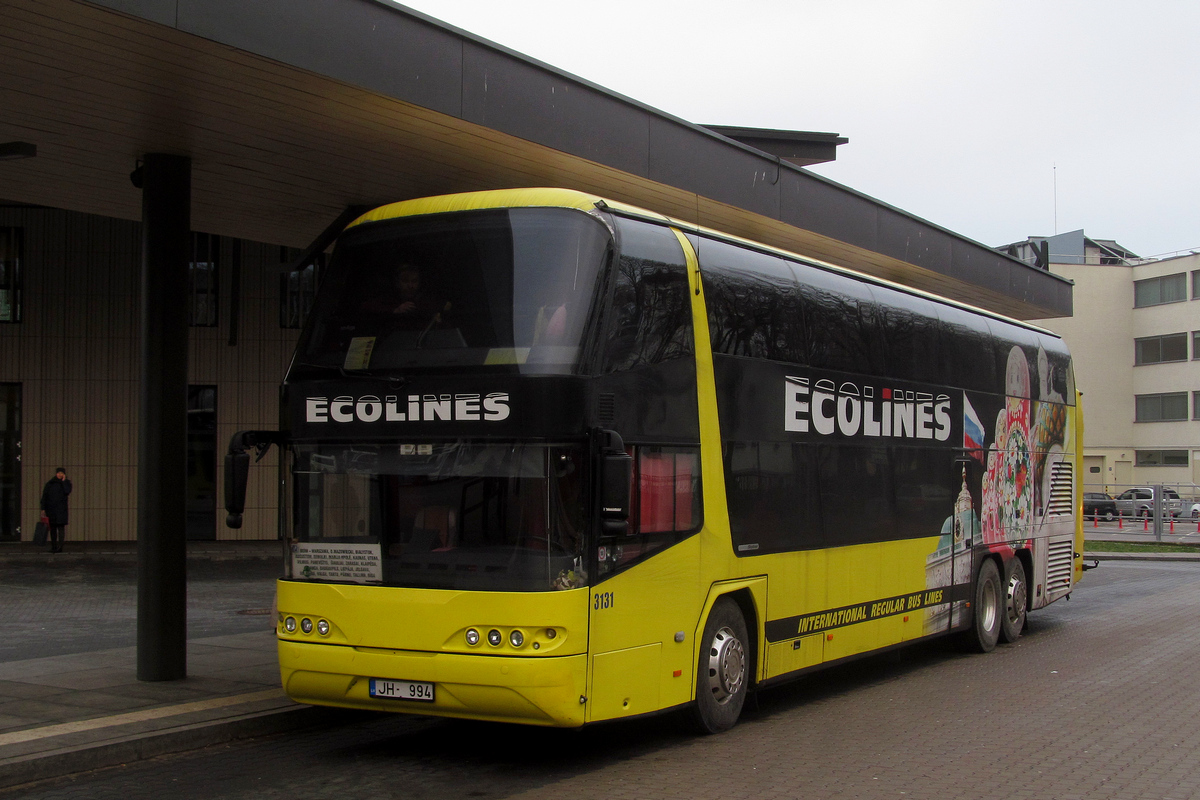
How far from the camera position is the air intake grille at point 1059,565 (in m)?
16.0

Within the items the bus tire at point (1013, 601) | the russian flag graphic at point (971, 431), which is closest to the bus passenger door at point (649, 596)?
the russian flag graphic at point (971, 431)

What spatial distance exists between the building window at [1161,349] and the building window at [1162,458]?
5.49 metres

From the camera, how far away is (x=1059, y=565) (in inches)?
643

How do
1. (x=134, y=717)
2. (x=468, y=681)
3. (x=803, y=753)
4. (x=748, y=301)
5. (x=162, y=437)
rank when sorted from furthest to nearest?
(x=162, y=437) < (x=748, y=301) < (x=134, y=717) < (x=803, y=753) < (x=468, y=681)

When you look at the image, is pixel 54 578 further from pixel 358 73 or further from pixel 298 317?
pixel 358 73

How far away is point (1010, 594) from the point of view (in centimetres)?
1484

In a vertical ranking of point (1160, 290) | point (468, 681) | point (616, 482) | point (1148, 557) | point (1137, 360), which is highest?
point (1160, 290)

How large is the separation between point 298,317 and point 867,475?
19.3m

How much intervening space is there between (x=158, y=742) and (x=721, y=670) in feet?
13.5

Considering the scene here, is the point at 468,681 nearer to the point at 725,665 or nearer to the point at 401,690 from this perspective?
the point at 401,690

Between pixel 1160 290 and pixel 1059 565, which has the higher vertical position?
pixel 1160 290

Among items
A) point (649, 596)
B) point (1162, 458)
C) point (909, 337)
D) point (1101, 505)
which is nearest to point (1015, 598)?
point (909, 337)

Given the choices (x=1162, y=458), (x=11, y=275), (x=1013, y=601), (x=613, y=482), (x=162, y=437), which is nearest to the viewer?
(x=613, y=482)

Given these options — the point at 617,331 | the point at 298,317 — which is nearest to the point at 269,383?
the point at 298,317
